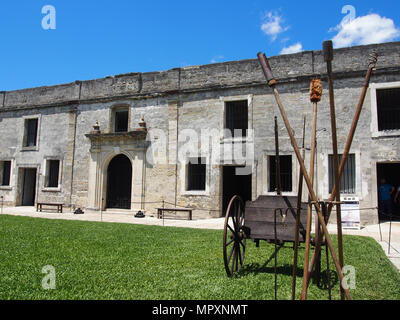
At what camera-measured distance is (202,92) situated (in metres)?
13.6

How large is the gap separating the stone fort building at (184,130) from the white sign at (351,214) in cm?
52

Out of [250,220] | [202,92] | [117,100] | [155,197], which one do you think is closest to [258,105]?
[202,92]

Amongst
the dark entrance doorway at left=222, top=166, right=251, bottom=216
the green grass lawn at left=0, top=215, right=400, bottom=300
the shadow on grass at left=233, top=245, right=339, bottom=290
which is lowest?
the shadow on grass at left=233, top=245, right=339, bottom=290

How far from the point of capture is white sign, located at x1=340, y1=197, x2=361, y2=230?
10.2m

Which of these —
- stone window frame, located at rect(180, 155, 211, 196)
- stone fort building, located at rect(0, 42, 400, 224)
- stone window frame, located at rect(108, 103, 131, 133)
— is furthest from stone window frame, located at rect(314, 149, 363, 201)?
stone window frame, located at rect(108, 103, 131, 133)

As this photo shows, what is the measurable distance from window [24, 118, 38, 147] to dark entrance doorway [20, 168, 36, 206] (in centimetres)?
152

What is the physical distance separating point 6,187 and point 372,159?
17.9 meters

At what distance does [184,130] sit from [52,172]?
803 cm

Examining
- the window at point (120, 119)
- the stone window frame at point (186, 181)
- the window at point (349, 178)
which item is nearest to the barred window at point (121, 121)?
the window at point (120, 119)

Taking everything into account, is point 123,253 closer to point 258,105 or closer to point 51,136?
point 258,105

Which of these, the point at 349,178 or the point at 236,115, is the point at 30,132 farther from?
the point at 349,178

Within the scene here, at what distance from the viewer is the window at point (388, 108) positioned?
11312 mm

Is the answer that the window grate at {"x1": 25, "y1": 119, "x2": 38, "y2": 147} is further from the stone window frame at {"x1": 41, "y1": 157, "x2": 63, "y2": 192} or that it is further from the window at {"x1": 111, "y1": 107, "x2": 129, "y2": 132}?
the window at {"x1": 111, "y1": 107, "x2": 129, "y2": 132}

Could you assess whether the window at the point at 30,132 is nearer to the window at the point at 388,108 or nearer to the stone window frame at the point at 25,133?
the stone window frame at the point at 25,133
